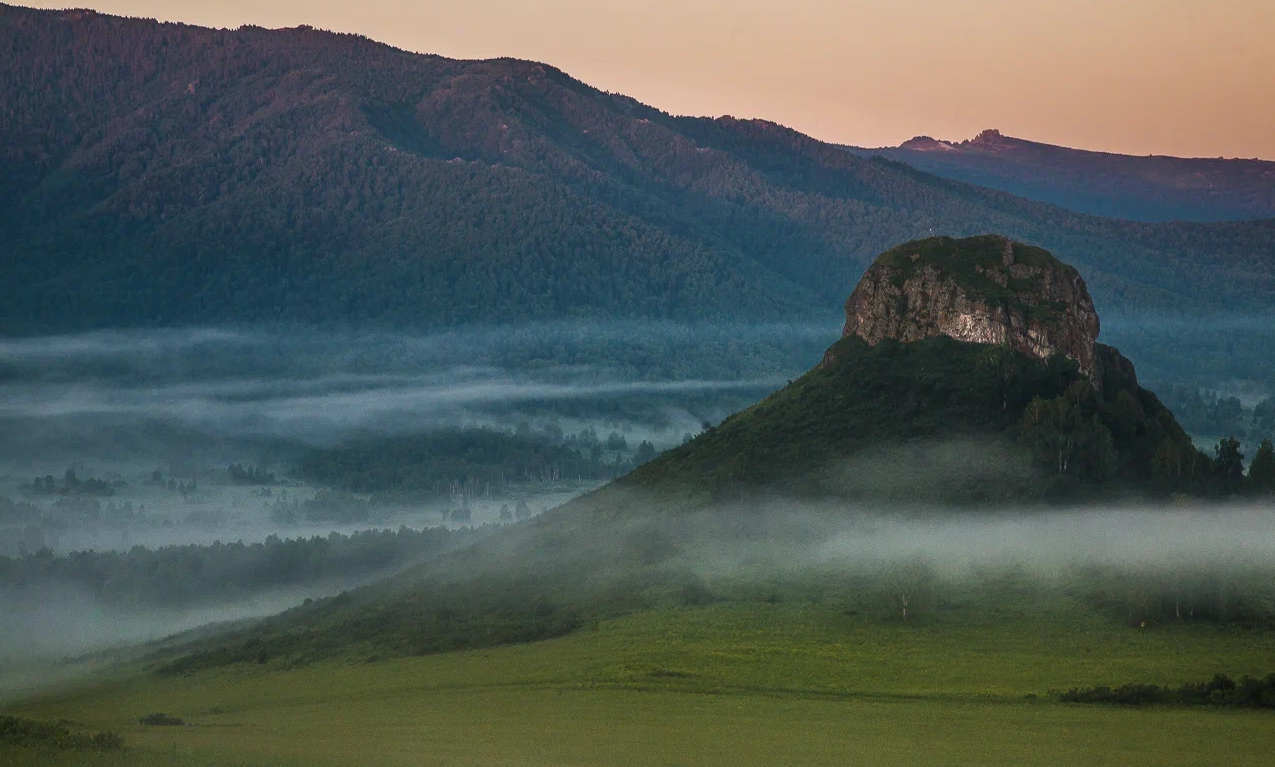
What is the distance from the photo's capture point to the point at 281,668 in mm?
155875

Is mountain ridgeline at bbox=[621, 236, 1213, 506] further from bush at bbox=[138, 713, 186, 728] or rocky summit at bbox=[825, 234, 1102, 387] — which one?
bush at bbox=[138, 713, 186, 728]

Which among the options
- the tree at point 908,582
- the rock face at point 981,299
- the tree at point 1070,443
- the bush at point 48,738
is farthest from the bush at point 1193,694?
the rock face at point 981,299

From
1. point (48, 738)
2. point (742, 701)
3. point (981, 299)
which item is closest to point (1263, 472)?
point (981, 299)

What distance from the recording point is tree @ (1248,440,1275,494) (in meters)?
160

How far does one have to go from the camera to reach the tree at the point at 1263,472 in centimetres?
16050

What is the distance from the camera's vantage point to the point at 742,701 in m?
110

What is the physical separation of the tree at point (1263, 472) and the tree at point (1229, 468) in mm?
1249

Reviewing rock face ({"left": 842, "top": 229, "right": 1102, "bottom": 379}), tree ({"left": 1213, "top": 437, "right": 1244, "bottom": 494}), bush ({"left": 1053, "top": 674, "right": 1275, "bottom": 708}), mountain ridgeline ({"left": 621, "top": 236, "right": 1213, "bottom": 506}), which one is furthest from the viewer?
rock face ({"left": 842, "top": 229, "right": 1102, "bottom": 379})

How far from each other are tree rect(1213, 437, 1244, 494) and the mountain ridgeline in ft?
2.09

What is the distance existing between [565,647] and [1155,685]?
4985cm

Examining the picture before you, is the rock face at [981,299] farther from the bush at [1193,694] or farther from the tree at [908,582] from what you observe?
the bush at [1193,694]

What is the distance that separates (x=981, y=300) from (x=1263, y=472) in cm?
3530

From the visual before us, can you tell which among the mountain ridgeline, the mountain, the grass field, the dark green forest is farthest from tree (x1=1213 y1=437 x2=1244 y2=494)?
the grass field

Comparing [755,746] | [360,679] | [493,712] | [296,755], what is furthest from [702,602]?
[296,755]
